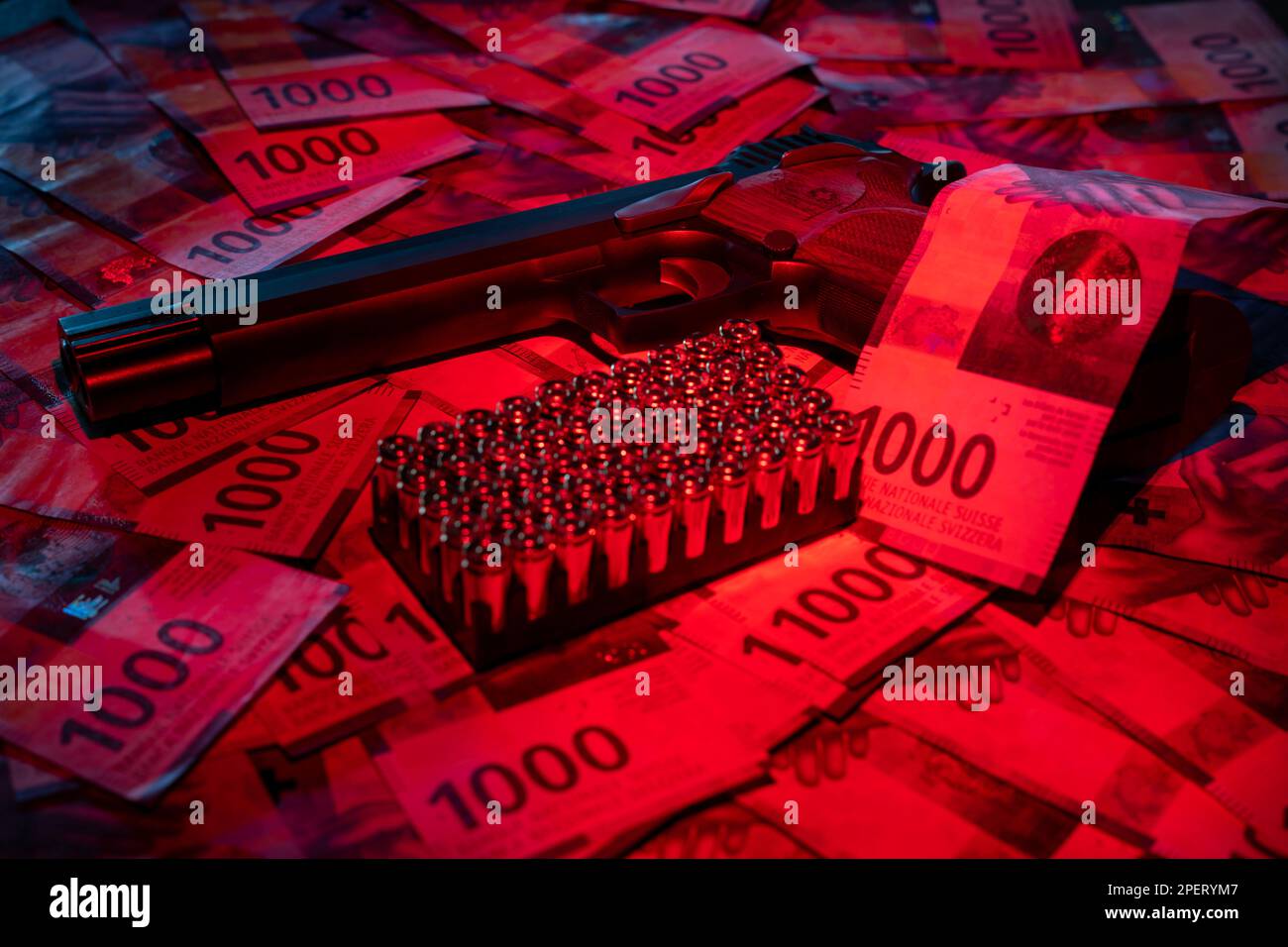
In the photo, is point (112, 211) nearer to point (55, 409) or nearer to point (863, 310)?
point (55, 409)

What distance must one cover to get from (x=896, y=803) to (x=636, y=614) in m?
0.25

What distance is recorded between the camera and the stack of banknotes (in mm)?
812

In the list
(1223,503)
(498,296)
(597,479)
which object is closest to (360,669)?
(597,479)

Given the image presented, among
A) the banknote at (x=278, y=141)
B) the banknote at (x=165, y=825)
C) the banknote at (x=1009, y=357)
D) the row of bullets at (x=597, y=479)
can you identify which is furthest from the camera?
the banknote at (x=278, y=141)

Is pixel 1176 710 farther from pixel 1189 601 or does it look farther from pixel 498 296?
pixel 498 296

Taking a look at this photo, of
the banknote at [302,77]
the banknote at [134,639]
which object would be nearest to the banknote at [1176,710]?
the banknote at [134,639]

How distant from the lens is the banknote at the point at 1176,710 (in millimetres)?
839

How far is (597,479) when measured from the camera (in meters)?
0.96

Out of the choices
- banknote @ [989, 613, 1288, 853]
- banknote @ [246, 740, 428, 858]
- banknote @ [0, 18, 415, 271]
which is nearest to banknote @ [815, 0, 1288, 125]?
banknote @ [0, 18, 415, 271]

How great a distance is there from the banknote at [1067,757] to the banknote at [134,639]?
467 millimetres

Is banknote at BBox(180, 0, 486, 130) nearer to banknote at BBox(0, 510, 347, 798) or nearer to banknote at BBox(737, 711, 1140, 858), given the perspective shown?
banknote at BBox(0, 510, 347, 798)

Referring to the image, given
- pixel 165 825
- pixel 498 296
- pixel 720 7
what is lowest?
pixel 165 825

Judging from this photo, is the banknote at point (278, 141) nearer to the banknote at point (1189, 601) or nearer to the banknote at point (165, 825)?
the banknote at point (165, 825)

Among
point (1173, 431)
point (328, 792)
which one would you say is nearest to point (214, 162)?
point (328, 792)
